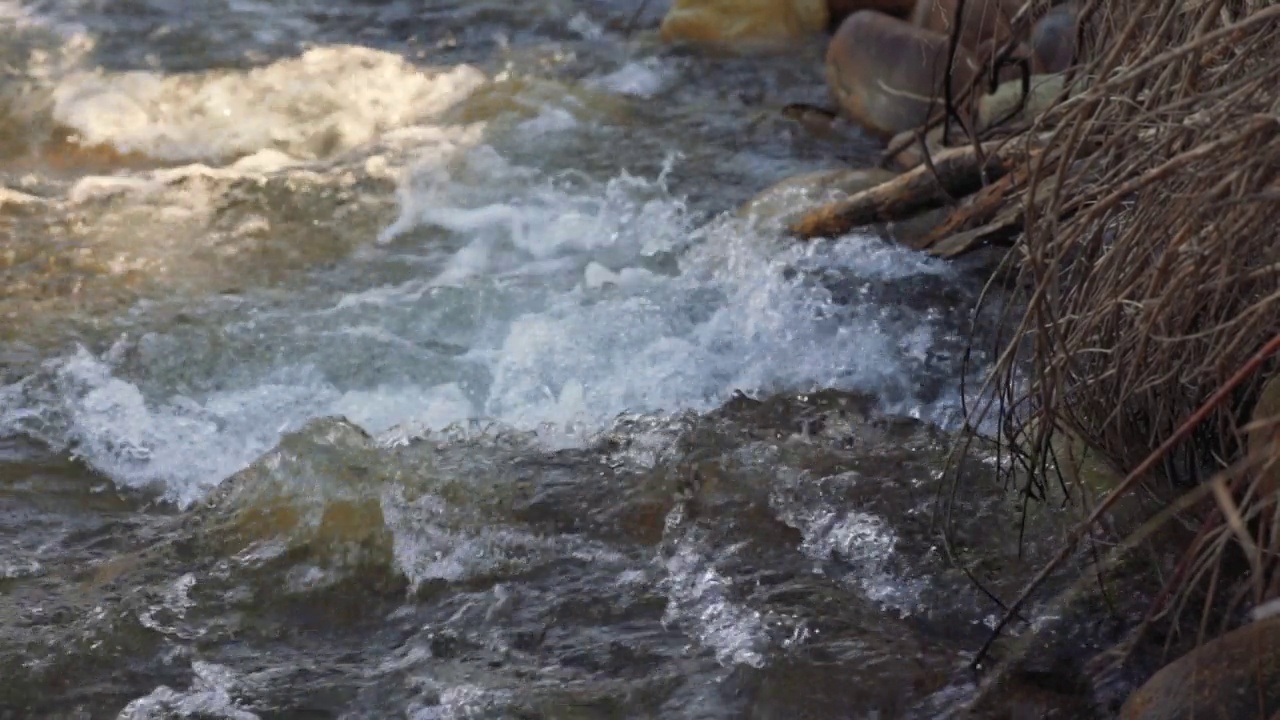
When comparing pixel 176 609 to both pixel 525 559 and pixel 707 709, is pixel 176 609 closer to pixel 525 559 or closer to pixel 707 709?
pixel 525 559

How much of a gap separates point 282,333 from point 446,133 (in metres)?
1.85

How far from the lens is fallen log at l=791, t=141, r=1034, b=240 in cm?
486

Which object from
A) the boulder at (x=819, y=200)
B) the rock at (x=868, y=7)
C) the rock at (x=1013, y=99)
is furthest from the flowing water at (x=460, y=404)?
the rock at (x=1013, y=99)

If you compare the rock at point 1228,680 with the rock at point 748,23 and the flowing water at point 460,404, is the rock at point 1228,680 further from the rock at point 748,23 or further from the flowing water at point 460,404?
the rock at point 748,23

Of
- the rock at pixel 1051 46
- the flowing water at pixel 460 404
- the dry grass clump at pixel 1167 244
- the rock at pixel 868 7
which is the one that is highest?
A: the dry grass clump at pixel 1167 244

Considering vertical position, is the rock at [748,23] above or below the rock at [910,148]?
above

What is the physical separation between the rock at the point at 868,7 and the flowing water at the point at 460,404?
0.55 m

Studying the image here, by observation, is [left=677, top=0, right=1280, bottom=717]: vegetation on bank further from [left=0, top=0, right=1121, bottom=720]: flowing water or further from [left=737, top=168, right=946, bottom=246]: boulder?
[left=737, top=168, right=946, bottom=246]: boulder

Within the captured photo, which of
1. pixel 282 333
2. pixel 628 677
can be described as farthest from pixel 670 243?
pixel 628 677

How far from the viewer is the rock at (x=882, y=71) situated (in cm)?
611

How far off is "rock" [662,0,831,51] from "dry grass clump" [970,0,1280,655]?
433 cm

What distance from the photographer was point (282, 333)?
4832mm

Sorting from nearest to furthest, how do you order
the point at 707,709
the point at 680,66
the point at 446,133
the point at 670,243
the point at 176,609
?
the point at 707,709 → the point at 176,609 → the point at 670,243 → the point at 446,133 → the point at 680,66

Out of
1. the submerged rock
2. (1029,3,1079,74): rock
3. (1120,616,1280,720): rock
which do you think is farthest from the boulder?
(1120,616,1280,720): rock
